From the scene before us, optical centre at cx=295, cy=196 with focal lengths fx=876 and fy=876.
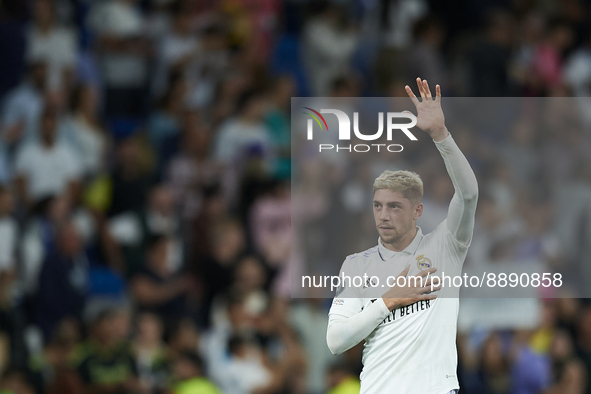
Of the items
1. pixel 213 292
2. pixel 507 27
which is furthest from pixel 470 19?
pixel 213 292

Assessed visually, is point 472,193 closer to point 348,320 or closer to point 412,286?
point 412,286

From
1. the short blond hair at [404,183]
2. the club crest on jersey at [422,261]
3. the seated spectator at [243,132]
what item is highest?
the seated spectator at [243,132]

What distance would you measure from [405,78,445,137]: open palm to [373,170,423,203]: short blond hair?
9cm

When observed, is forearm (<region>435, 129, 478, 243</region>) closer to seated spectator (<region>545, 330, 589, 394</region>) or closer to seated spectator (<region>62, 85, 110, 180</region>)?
seated spectator (<region>545, 330, 589, 394</region>)

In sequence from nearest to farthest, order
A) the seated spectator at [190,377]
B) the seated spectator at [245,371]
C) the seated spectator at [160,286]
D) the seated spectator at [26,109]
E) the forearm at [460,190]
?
1. the forearm at [460,190]
2. the seated spectator at [190,377]
3. the seated spectator at [245,371]
4. the seated spectator at [160,286]
5. the seated spectator at [26,109]

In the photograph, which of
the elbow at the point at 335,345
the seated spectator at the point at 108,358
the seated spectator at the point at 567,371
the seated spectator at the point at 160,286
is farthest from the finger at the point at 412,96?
the seated spectator at the point at 160,286

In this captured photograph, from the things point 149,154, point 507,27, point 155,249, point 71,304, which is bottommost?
point 71,304

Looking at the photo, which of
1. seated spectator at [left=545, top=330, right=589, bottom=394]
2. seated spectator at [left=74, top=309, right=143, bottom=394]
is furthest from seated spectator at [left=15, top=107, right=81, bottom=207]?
seated spectator at [left=545, top=330, right=589, bottom=394]

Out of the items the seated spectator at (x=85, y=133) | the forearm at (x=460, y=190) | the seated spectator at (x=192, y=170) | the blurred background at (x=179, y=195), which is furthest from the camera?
the seated spectator at (x=85, y=133)

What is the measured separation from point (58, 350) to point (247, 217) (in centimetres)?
218

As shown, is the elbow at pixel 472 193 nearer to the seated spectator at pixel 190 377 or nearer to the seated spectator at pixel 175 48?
the seated spectator at pixel 190 377

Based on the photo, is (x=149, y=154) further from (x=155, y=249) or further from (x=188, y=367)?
(x=188, y=367)

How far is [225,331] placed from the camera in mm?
7844

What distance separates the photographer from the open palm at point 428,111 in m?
1.69
